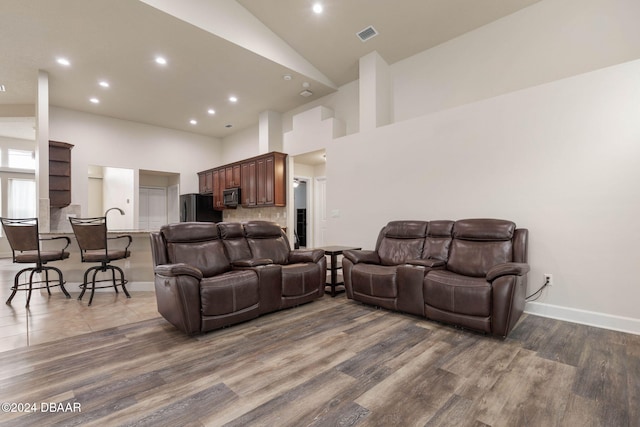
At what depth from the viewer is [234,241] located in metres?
3.57

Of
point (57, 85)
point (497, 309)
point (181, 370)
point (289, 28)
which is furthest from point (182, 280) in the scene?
point (57, 85)

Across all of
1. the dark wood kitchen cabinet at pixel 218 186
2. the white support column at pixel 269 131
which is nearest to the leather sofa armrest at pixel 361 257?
the white support column at pixel 269 131

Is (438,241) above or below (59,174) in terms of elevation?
below

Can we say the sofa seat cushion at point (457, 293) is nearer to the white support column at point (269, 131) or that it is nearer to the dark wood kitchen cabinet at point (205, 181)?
the white support column at point (269, 131)

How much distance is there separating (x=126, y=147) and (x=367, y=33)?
20.8 feet

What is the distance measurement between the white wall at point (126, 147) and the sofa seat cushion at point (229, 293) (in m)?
5.82

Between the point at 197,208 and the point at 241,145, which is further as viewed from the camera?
the point at 241,145

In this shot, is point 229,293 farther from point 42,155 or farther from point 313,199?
point 313,199

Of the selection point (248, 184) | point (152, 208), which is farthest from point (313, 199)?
point (152, 208)

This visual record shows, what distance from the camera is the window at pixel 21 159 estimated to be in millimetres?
8102

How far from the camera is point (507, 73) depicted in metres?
3.97

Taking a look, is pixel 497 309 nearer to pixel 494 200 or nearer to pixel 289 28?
pixel 494 200

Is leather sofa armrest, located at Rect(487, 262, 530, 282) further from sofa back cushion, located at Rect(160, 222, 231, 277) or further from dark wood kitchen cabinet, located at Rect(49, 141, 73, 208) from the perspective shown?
dark wood kitchen cabinet, located at Rect(49, 141, 73, 208)

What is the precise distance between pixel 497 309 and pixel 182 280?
2713 millimetres
